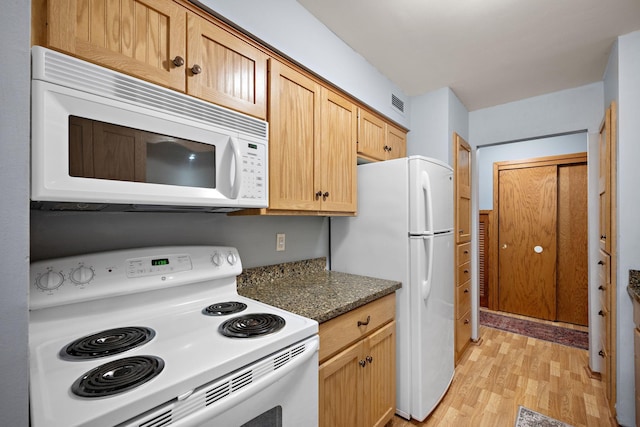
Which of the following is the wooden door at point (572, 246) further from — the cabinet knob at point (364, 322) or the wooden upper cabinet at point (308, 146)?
the cabinet knob at point (364, 322)

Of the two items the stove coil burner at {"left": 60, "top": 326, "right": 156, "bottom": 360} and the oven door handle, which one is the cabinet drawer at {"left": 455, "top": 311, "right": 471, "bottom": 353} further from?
the stove coil burner at {"left": 60, "top": 326, "right": 156, "bottom": 360}

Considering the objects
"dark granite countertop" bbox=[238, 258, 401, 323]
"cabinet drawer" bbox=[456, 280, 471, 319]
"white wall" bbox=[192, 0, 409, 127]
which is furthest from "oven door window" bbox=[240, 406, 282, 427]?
"cabinet drawer" bbox=[456, 280, 471, 319]

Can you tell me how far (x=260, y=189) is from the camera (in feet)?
4.32

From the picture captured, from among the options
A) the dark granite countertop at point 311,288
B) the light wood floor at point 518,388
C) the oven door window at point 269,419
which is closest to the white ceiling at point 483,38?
the dark granite countertop at point 311,288

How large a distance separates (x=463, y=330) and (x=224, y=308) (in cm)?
242

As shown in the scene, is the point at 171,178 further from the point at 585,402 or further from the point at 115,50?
the point at 585,402

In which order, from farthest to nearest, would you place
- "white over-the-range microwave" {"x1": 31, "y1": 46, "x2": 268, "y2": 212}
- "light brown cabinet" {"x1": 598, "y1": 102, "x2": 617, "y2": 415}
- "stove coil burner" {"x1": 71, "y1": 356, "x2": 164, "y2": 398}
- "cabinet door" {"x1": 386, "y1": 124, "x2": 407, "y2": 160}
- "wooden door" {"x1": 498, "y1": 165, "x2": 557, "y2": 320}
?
"wooden door" {"x1": 498, "y1": 165, "x2": 557, "y2": 320}
"cabinet door" {"x1": 386, "y1": 124, "x2": 407, "y2": 160}
"light brown cabinet" {"x1": 598, "y1": 102, "x2": 617, "y2": 415}
"white over-the-range microwave" {"x1": 31, "y1": 46, "x2": 268, "y2": 212}
"stove coil burner" {"x1": 71, "y1": 356, "x2": 164, "y2": 398}

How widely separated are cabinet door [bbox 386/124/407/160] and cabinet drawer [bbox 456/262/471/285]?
1169 mm

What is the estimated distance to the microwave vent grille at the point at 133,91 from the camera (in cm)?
81

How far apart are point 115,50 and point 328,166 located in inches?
44.2

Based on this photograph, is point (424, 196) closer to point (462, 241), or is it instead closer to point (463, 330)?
point (462, 241)

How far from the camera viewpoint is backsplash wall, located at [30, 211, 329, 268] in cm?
109

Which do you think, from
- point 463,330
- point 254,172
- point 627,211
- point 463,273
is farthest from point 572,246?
point 254,172

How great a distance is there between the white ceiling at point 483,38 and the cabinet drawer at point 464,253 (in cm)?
144
